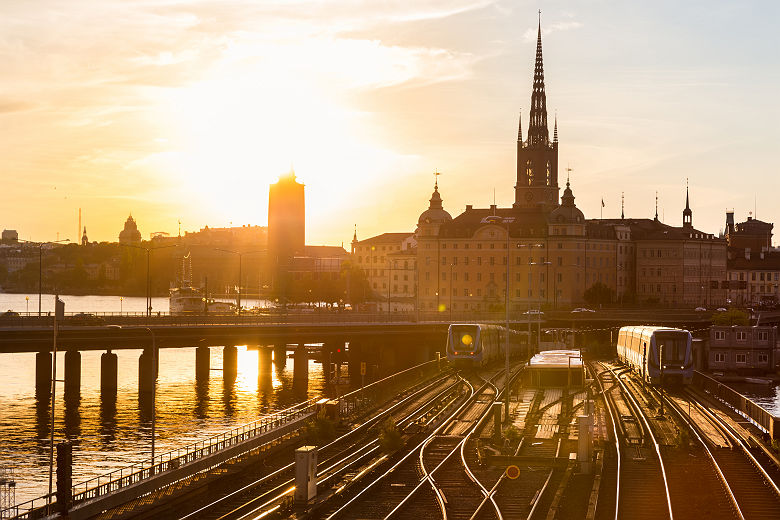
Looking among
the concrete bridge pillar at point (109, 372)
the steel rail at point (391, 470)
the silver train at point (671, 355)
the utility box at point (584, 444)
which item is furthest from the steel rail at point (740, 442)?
the concrete bridge pillar at point (109, 372)

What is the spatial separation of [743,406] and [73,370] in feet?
197

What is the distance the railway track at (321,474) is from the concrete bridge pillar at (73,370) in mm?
42622

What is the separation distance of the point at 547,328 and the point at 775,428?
10579 centimetres

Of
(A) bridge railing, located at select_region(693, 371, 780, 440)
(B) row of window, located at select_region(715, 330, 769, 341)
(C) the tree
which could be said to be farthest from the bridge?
(C) the tree

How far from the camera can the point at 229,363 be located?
118375 mm

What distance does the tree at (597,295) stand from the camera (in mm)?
197000

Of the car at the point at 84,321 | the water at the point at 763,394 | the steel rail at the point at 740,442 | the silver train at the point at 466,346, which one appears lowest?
the water at the point at 763,394

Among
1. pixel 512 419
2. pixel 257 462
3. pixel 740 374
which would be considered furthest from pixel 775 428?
pixel 740 374

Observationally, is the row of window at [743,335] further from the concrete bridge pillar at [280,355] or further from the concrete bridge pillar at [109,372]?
the concrete bridge pillar at [109,372]

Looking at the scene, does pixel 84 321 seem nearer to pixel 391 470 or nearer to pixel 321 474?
pixel 321 474

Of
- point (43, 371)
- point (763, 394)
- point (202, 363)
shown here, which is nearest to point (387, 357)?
point (202, 363)

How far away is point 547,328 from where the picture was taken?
515 feet

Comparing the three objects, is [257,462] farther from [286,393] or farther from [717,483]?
[286,393]

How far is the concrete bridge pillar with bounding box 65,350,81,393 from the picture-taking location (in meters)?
100
